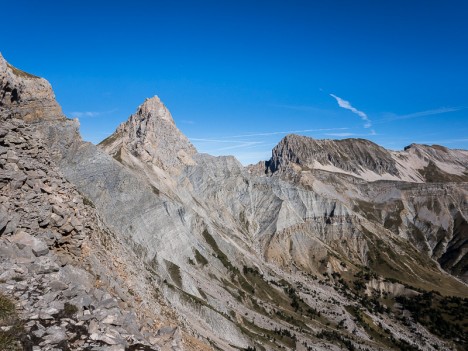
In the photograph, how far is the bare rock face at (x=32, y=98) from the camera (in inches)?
3169

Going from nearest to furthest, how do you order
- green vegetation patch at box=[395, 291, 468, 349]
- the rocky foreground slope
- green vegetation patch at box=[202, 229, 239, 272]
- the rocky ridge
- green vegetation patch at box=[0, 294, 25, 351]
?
green vegetation patch at box=[0, 294, 25, 351]
the rocky ridge
the rocky foreground slope
green vegetation patch at box=[202, 229, 239, 272]
green vegetation patch at box=[395, 291, 468, 349]

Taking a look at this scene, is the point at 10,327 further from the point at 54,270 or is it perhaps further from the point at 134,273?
the point at 134,273

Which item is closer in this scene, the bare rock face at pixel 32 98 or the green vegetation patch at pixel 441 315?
the bare rock face at pixel 32 98

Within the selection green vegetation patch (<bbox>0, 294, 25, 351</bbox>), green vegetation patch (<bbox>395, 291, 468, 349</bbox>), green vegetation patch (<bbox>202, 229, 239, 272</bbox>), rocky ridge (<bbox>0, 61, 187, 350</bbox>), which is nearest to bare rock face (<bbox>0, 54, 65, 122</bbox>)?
rocky ridge (<bbox>0, 61, 187, 350</bbox>)

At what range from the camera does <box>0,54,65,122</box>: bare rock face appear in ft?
264

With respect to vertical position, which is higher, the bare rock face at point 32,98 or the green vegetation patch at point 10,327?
the bare rock face at point 32,98

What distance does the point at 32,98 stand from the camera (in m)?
87.1

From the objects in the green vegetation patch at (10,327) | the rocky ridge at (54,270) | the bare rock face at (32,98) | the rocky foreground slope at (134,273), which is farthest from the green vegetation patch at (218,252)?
the green vegetation patch at (10,327)

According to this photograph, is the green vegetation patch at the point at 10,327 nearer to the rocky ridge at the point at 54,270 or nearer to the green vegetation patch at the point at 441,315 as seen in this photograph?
the rocky ridge at the point at 54,270

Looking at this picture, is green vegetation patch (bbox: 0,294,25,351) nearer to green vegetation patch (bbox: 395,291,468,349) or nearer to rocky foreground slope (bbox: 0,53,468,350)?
rocky foreground slope (bbox: 0,53,468,350)

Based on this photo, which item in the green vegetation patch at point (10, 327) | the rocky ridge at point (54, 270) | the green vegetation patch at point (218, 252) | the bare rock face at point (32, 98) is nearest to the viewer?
the green vegetation patch at point (10, 327)

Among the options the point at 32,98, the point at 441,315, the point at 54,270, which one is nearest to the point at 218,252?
the point at 32,98

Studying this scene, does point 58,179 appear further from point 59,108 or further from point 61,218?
point 59,108

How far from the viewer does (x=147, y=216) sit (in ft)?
414
